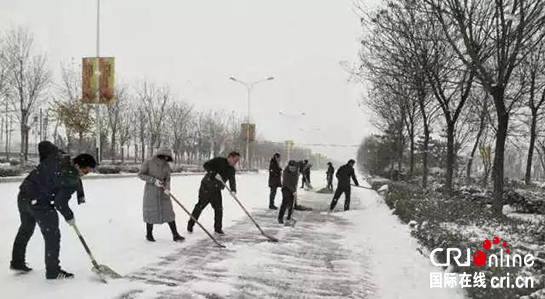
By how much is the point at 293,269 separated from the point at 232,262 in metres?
0.81

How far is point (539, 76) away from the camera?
589 inches

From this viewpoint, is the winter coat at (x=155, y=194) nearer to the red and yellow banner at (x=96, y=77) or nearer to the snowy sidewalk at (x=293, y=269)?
the snowy sidewalk at (x=293, y=269)

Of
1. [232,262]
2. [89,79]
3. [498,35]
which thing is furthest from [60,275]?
[89,79]

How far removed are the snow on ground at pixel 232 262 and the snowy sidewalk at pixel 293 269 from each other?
0.04 feet

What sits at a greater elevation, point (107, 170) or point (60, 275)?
point (107, 170)

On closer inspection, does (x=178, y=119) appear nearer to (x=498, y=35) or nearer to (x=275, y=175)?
(x=275, y=175)

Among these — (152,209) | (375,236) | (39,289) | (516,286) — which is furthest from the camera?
(375,236)

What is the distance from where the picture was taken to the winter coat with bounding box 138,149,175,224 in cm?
686

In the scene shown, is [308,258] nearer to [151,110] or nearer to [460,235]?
[460,235]

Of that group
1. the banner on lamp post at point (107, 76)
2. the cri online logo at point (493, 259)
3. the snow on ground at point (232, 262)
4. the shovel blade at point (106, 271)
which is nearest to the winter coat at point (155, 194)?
the snow on ground at point (232, 262)

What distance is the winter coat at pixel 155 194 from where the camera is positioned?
22.5 feet

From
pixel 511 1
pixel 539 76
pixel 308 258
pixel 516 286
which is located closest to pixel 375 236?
pixel 308 258

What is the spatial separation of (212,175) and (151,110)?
28975 millimetres

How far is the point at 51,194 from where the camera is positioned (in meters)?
4.70
